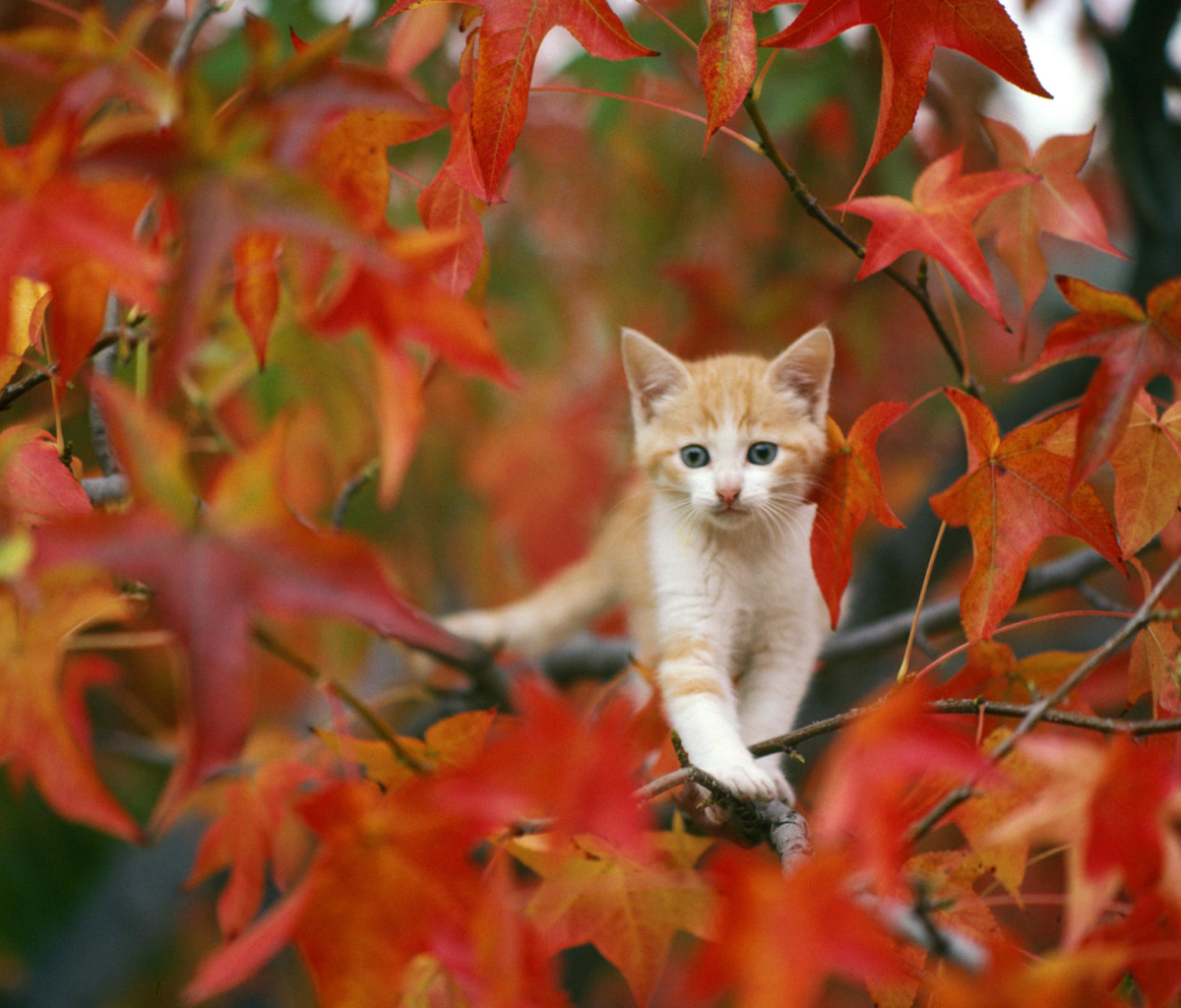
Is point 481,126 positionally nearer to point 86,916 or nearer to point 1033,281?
point 1033,281

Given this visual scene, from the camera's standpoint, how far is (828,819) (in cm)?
64

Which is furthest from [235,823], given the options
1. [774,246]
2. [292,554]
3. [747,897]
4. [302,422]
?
[774,246]

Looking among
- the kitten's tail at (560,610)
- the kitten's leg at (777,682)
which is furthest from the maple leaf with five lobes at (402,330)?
the kitten's tail at (560,610)

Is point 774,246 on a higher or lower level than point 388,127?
lower

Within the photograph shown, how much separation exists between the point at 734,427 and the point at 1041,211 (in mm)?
649

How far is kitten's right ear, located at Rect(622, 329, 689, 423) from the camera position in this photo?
5.91 ft

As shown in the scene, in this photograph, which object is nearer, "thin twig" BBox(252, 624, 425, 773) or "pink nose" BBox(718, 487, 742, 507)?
"thin twig" BBox(252, 624, 425, 773)

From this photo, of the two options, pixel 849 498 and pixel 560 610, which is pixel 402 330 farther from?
pixel 560 610

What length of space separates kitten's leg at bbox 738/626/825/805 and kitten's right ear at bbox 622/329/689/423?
56cm

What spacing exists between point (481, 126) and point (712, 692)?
1050mm

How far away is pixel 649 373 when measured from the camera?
6.13ft

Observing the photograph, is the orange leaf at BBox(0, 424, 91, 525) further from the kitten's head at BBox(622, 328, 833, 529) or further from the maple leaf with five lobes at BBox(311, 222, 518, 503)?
the kitten's head at BBox(622, 328, 833, 529)

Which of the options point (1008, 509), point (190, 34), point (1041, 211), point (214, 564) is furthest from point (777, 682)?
point (190, 34)

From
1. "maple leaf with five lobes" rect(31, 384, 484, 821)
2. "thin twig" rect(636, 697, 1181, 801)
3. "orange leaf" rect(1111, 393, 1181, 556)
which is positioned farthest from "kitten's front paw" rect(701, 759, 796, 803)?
"maple leaf with five lobes" rect(31, 384, 484, 821)
